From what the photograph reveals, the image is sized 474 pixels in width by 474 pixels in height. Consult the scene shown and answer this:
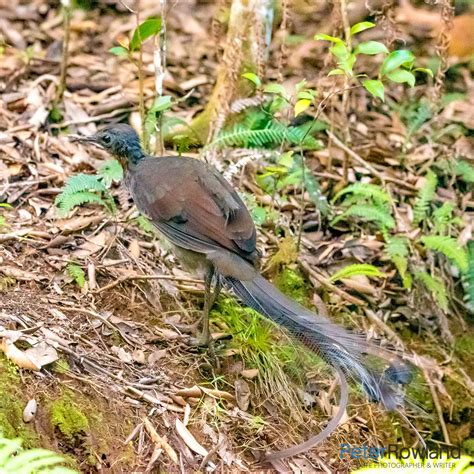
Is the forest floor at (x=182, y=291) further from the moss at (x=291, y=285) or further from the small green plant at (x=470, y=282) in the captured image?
the small green plant at (x=470, y=282)

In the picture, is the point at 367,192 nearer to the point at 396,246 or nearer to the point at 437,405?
the point at 396,246

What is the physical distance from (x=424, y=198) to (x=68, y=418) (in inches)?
121

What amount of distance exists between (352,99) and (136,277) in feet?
9.48

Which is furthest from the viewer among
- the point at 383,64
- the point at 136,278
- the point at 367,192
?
the point at 367,192

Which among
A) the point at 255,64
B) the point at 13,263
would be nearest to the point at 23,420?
the point at 13,263

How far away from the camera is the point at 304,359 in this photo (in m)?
4.54

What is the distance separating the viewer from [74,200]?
4820mm

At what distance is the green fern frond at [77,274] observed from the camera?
4551mm

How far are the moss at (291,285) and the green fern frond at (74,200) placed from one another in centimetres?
113

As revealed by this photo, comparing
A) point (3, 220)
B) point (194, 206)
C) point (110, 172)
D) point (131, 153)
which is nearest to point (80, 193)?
point (110, 172)

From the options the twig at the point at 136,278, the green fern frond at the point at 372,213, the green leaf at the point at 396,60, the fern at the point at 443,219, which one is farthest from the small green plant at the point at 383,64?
the twig at the point at 136,278

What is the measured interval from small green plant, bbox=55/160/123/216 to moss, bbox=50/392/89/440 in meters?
1.37

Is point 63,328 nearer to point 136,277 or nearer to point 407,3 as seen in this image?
point 136,277

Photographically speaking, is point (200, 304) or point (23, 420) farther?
point (200, 304)
